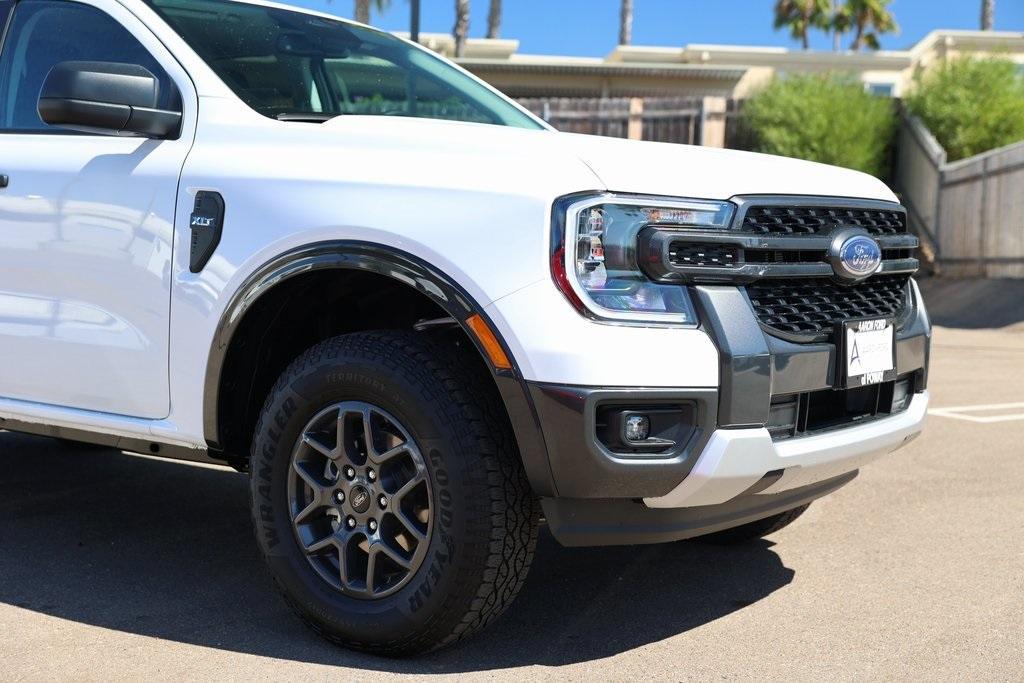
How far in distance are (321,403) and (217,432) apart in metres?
0.44

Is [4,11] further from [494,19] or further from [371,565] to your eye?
[494,19]

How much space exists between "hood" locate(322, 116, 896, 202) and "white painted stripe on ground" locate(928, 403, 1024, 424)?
4325 millimetres

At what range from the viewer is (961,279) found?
17.9m

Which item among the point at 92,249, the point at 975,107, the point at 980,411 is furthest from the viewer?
the point at 975,107

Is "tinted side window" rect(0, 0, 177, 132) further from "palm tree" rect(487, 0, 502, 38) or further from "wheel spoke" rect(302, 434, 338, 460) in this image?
"palm tree" rect(487, 0, 502, 38)

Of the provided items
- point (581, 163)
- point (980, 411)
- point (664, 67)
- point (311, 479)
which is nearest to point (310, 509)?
point (311, 479)

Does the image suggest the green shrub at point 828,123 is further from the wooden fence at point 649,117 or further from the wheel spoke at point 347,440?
the wheel spoke at point 347,440

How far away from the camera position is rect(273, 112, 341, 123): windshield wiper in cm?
366

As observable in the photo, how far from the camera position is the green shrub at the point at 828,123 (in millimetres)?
19969

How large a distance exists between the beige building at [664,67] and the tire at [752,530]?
22897 millimetres

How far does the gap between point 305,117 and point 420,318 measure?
0.70 metres

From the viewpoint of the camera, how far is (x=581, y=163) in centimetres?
300

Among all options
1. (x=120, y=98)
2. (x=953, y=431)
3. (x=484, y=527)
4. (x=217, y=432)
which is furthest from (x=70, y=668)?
(x=953, y=431)

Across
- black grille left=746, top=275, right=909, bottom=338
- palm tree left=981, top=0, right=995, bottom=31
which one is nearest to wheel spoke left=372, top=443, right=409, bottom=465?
black grille left=746, top=275, right=909, bottom=338
